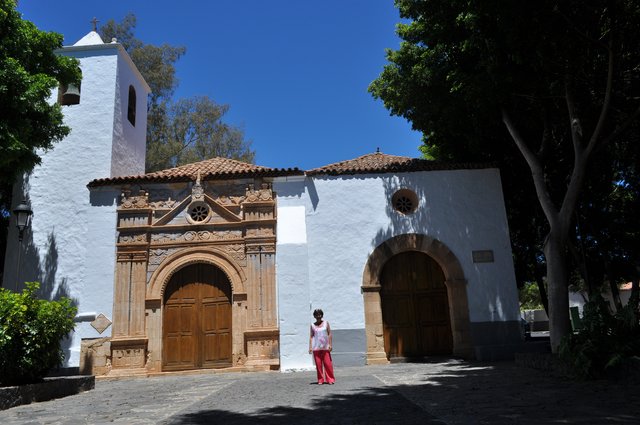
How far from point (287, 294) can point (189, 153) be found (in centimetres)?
1523

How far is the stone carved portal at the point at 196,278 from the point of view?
38.4 feet

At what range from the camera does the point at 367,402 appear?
19.6ft

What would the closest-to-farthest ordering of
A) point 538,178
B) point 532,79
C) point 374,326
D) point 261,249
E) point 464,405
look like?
point 464,405
point 532,79
point 538,178
point 374,326
point 261,249

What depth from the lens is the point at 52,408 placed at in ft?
22.5

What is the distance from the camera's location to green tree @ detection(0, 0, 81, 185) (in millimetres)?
9336

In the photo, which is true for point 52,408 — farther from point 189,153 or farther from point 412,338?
point 189,153

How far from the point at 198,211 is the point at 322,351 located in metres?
5.74

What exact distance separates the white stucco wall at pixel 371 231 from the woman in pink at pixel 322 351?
326 cm

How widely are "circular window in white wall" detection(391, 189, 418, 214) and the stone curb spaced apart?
7.99 m

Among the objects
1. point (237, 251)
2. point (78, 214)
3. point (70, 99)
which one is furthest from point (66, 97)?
point (237, 251)

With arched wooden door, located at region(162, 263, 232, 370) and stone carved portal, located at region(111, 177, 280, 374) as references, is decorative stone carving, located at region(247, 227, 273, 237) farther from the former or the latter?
arched wooden door, located at region(162, 263, 232, 370)

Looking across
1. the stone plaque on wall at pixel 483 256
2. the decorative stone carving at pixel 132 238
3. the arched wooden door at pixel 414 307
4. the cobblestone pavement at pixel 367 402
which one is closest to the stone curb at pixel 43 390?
the cobblestone pavement at pixel 367 402

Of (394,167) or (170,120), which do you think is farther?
(170,120)

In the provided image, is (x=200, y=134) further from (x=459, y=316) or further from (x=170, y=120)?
(x=459, y=316)
